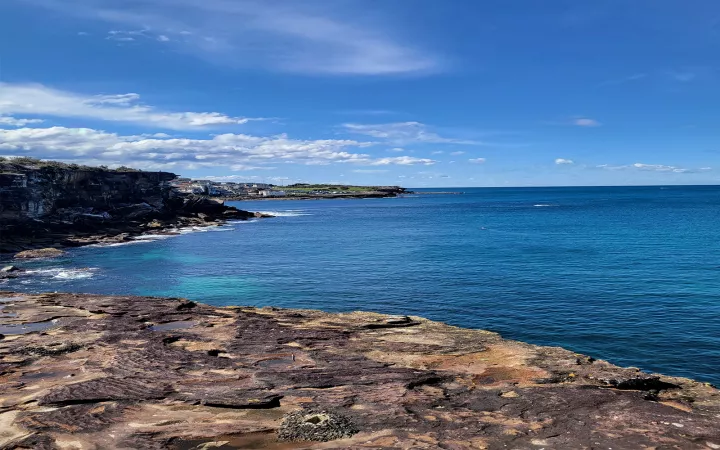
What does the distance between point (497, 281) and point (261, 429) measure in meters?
35.1

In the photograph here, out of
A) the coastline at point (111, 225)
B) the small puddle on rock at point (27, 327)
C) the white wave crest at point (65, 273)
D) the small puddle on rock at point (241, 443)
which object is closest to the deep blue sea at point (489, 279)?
the white wave crest at point (65, 273)

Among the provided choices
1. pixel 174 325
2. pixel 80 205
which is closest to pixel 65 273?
pixel 174 325

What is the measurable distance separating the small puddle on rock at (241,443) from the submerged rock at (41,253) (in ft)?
223

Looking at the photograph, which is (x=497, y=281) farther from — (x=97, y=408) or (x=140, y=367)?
(x=97, y=408)

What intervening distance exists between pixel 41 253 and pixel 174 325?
54.5 m

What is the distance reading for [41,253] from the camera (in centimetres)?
7062

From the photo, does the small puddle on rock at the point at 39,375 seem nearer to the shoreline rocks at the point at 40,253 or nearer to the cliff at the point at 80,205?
the shoreline rocks at the point at 40,253

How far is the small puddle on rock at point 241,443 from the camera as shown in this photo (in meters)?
13.5

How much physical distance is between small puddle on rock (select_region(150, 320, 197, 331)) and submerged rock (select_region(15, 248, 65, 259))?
5150 centimetres

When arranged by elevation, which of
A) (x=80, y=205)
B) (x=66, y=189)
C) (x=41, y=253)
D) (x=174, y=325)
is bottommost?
(x=41, y=253)

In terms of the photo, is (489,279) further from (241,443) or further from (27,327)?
(241,443)

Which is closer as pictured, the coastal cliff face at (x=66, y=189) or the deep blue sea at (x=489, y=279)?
the deep blue sea at (x=489, y=279)

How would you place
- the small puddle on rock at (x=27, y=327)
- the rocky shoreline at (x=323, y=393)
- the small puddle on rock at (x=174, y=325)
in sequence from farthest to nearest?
the small puddle on rock at (x=174, y=325), the small puddle on rock at (x=27, y=327), the rocky shoreline at (x=323, y=393)

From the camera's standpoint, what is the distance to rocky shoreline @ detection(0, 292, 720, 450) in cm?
1384
